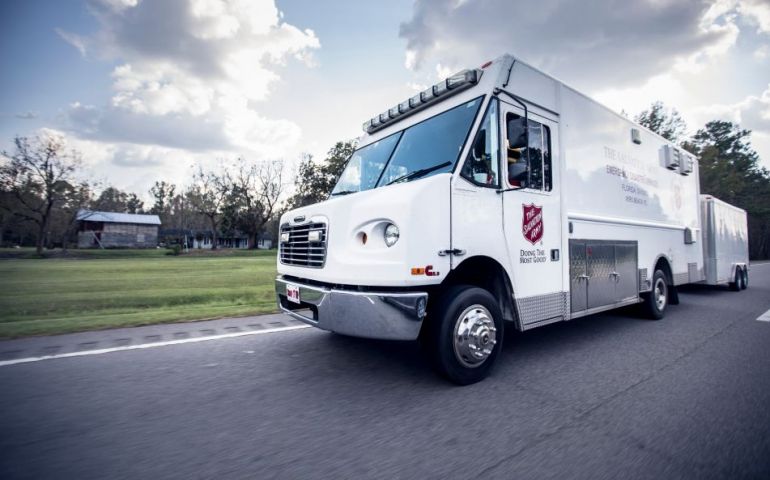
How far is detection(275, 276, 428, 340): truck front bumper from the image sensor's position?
2.73 m

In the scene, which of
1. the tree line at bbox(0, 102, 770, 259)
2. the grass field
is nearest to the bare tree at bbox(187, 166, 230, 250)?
the tree line at bbox(0, 102, 770, 259)

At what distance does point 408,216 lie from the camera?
2.71 metres

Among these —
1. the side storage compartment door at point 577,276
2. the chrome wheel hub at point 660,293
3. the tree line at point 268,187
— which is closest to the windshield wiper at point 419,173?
the side storage compartment door at point 577,276

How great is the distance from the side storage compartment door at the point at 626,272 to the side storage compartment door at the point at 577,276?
3.02 feet

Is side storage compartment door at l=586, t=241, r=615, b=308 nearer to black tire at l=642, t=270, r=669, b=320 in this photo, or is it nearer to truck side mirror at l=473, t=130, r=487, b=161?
black tire at l=642, t=270, r=669, b=320

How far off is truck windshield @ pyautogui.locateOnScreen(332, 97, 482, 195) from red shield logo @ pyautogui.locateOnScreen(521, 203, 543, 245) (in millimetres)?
1037

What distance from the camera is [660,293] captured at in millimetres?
6035

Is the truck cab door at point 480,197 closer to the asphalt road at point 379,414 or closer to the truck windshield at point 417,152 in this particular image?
the truck windshield at point 417,152

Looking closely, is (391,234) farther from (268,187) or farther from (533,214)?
(268,187)

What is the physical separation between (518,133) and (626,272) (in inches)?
128

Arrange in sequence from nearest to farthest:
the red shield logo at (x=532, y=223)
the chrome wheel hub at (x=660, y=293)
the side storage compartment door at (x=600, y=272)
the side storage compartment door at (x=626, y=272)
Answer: the red shield logo at (x=532, y=223) < the side storage compartment door at (x=600, y=272) < the side storage compartment door at (x=626, y=272) < the chrome wheel hub at (x=660, y=293)

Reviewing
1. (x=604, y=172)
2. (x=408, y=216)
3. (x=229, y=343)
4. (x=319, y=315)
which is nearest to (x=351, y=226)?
(x=408, y=216)

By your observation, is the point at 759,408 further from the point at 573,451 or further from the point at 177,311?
the point at 177,311

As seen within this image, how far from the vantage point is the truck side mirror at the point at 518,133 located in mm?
3270
